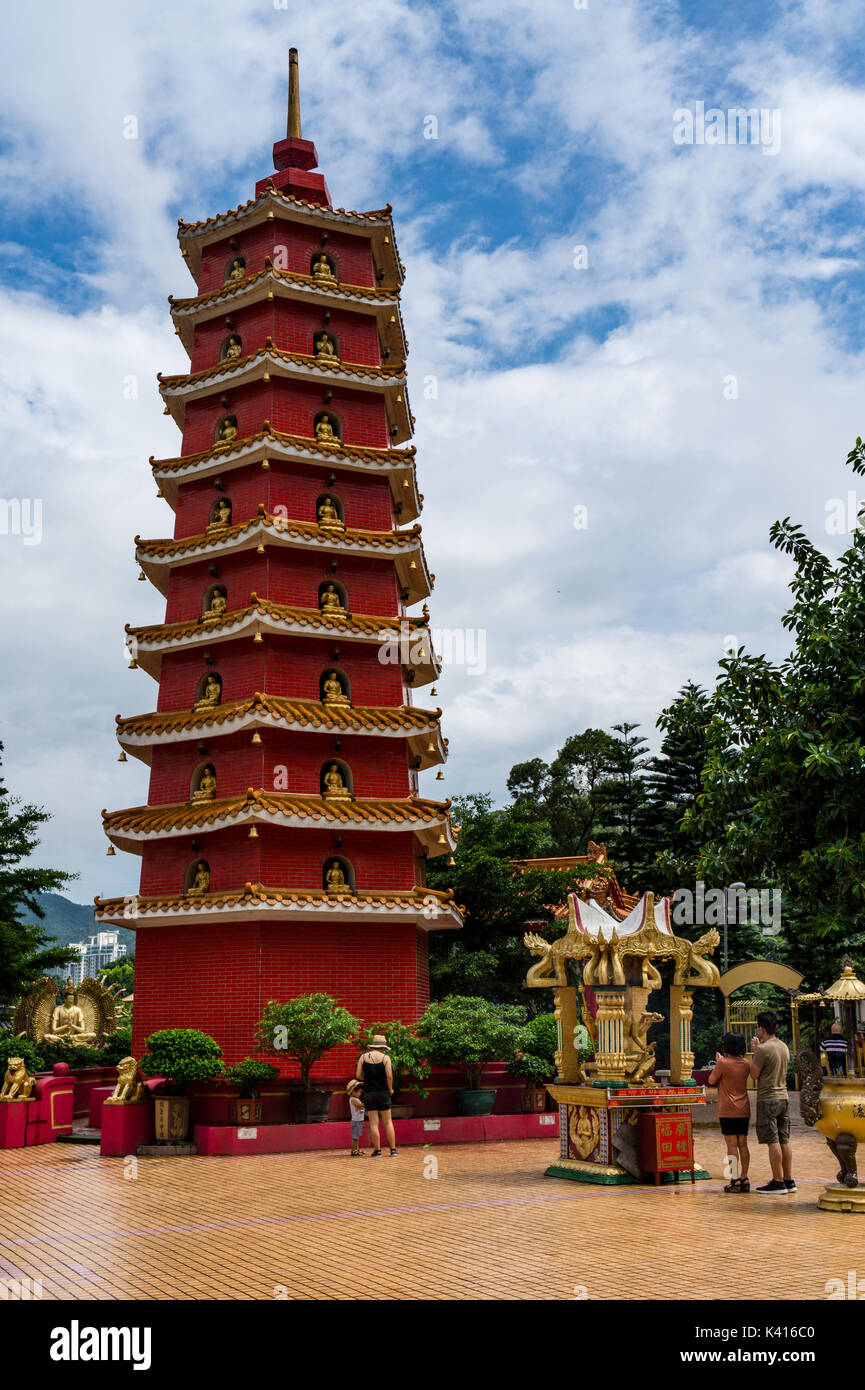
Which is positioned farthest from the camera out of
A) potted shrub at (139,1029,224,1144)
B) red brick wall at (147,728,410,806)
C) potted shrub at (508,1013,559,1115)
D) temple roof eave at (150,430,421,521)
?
temple roof eave at (150,430,421,521)

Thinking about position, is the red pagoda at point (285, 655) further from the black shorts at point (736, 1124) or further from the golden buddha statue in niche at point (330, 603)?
the black shorts at point (736, 1124)

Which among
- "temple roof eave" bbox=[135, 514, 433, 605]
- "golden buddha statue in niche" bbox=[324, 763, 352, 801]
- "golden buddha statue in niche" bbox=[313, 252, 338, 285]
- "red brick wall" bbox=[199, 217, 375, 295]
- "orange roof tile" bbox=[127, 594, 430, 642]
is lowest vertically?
"golden buddha statue in niche" bbox=[324, 763, 352, 801]

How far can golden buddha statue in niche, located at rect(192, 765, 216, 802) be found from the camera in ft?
72.1

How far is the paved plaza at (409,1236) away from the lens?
311 inches

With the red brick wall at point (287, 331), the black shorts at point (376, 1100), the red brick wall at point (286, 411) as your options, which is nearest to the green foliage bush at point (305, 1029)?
the black shorts at point (376, 1100)

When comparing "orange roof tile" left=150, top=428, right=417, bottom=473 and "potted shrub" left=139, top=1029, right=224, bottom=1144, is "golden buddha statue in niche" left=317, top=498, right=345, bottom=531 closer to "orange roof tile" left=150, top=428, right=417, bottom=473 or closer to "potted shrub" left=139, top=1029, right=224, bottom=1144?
"orange roof tile" left=150, top=428, right=417, bottom=473

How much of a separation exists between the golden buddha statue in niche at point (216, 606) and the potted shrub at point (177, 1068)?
8.26 m

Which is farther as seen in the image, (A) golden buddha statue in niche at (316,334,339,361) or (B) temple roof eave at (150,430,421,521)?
(A) golden buddha statue in niche at (316,334,339,361)

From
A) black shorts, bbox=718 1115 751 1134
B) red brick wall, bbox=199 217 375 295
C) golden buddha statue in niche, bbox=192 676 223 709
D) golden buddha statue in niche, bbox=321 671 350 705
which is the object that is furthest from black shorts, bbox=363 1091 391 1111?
red brick wall, bbox=199 217 375 295

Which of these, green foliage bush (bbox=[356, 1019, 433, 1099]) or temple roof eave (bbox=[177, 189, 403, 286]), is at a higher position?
temple roof eave (bbox=[177, 189, 403, 286])

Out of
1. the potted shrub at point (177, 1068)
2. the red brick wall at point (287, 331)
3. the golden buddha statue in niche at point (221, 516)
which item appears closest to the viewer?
the potted shrub at point (177, 1068)

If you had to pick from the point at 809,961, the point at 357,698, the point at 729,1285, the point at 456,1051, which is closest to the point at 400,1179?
the point at 456,1051

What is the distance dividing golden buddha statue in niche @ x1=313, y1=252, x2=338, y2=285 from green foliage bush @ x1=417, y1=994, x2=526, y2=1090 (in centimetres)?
1564

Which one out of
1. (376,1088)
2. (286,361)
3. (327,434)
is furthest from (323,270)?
(376,1088)
